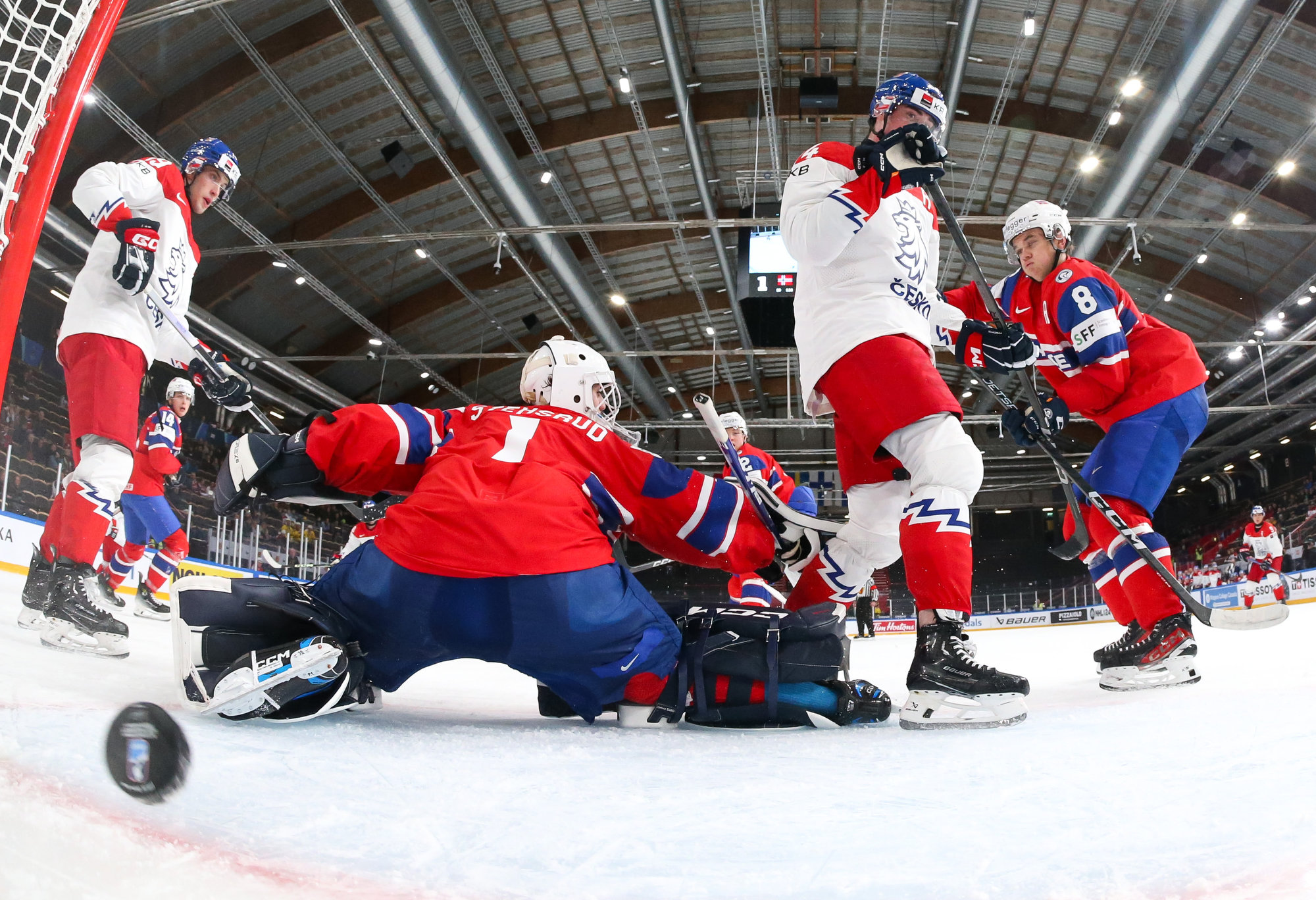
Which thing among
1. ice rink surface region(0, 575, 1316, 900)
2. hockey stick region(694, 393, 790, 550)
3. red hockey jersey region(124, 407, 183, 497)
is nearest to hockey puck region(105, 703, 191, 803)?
ice rink surface region(0, 575, 1316, 900)

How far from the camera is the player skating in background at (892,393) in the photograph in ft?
5.01

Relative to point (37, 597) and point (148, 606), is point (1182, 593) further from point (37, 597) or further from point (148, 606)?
point (148, 606)

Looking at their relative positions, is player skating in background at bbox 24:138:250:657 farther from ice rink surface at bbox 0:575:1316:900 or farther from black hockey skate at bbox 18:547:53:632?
ice rink surface at bbox 0:575:1316:900

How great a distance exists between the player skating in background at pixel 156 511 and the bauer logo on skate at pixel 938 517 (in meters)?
3.85

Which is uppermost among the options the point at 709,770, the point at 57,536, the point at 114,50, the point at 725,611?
the point at 114,50

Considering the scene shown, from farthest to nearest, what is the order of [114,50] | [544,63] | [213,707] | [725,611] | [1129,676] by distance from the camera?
1. [544,63]
2. [114,50]
3. [1129,676]
4. [725,611]
5. [213,707]

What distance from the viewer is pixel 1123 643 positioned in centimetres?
224

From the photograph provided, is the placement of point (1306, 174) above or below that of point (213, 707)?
above

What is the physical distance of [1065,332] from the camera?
2.52 metres

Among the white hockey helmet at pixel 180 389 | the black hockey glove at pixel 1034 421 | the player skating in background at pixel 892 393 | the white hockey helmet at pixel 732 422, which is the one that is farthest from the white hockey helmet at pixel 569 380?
the white hockey helmet at pixel 180 389

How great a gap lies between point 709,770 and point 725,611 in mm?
540

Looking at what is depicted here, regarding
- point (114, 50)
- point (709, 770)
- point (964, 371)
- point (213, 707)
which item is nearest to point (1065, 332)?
point (709, 770)

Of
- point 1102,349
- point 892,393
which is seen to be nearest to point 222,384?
point 892,393

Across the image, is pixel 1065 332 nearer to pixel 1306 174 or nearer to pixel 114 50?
pixel 114 50
